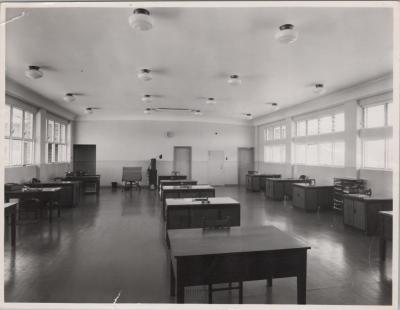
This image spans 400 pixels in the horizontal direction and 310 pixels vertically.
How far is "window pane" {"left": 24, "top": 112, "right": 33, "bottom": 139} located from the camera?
8.74 metres

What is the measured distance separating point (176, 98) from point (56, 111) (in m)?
4.93

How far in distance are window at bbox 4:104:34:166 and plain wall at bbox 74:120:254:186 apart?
4.46m

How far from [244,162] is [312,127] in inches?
211

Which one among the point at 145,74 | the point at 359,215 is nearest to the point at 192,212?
the point at 145,74

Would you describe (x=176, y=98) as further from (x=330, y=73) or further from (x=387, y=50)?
(x=387, y=50)

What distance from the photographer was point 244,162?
49.2ft

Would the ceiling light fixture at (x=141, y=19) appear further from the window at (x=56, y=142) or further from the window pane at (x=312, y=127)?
the window at (x=56, y=142)

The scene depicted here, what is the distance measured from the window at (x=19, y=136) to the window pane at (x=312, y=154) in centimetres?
972

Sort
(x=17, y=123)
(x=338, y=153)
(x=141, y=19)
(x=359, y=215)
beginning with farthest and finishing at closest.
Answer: (x=338, y=153)
(x=17, y=123)
(x=359, y=215)
(x=141, y=19)

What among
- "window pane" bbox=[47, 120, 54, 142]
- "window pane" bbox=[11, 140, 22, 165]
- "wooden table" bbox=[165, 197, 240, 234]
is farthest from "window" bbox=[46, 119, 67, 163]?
"wooden table" bbox=[165, 197, 240, 234]

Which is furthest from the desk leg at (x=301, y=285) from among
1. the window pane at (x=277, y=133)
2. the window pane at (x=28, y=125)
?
the window pane at (x=277, y=133)

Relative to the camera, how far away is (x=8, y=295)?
312cm

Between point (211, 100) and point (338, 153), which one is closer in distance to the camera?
point (338, 153)

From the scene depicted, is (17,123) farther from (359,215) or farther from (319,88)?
(359,215)
